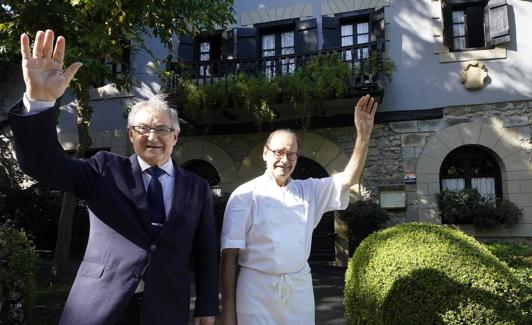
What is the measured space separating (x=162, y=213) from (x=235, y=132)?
7975 mm

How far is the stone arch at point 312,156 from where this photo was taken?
920 cm

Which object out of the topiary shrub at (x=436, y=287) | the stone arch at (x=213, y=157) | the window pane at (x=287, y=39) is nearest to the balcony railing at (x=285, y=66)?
the window pane at (x=287, y=39)

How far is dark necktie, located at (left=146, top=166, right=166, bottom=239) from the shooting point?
1906mm

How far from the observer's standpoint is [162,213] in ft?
6.40

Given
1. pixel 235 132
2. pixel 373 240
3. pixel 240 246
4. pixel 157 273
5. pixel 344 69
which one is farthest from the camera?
pixel 235 132

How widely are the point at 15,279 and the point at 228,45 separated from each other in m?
7.36

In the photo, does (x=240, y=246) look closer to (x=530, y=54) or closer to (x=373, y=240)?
→ (x=373, y=240)

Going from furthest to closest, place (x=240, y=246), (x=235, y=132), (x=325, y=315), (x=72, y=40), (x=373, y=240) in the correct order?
(x=235, y=132)
(x=72, y=40)
(x=325, y=315)
(x=373, y=240)
(x=240, y=246)

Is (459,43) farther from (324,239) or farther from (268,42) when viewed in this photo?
(324,239)

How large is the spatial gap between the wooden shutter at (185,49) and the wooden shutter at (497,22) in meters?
6.31

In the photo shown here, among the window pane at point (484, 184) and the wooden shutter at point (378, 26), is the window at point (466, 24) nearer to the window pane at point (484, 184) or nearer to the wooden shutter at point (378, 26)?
the wooden shutter at point (378, 26)

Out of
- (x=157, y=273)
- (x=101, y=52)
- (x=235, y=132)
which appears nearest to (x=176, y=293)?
→ (x=157, y=273)

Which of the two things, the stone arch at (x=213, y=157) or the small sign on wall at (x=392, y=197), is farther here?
the stone arch at (x=213, y=157)

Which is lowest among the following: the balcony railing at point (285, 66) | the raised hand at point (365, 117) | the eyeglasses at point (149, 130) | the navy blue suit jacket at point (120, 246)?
the navy blue suit jacket at point (120, 246)
